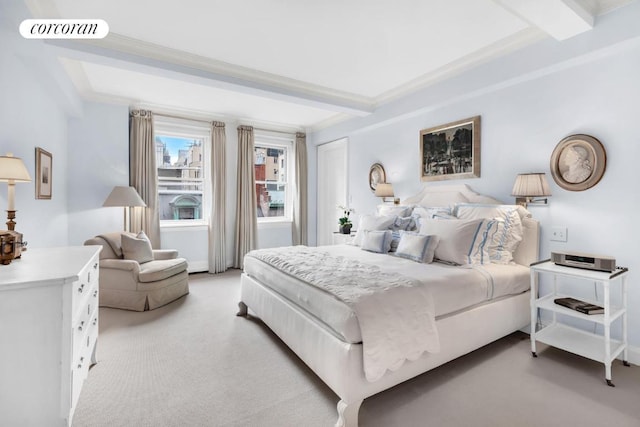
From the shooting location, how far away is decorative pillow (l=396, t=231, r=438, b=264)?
9.23 feet

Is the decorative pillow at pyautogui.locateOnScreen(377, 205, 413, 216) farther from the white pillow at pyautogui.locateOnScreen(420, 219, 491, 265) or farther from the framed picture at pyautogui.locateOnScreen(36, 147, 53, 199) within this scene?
the framed picture at pyautogui.locateOnScreen(36, 147, 53, 199)

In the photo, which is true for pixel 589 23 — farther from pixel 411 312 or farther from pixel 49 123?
pixel 49 123

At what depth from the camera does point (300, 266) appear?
2512 millimetres

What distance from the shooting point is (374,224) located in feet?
12.1

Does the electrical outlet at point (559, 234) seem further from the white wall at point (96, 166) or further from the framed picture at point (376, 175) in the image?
the white wall at point (96, 166)

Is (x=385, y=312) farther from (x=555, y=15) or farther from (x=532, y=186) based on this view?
(x=555, y=15)

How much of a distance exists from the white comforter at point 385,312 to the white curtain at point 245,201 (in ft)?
11.2

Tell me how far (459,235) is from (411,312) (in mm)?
1198

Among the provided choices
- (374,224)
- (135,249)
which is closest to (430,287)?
(374,224)

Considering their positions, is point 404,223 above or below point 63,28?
below

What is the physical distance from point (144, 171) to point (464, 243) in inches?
177

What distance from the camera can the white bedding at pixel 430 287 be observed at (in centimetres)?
174

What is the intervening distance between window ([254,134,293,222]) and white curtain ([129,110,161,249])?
73.5 inches

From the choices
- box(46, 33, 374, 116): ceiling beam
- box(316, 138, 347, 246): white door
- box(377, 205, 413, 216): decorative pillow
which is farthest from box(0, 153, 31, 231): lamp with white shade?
box(316, 138, 347, 246): white door
